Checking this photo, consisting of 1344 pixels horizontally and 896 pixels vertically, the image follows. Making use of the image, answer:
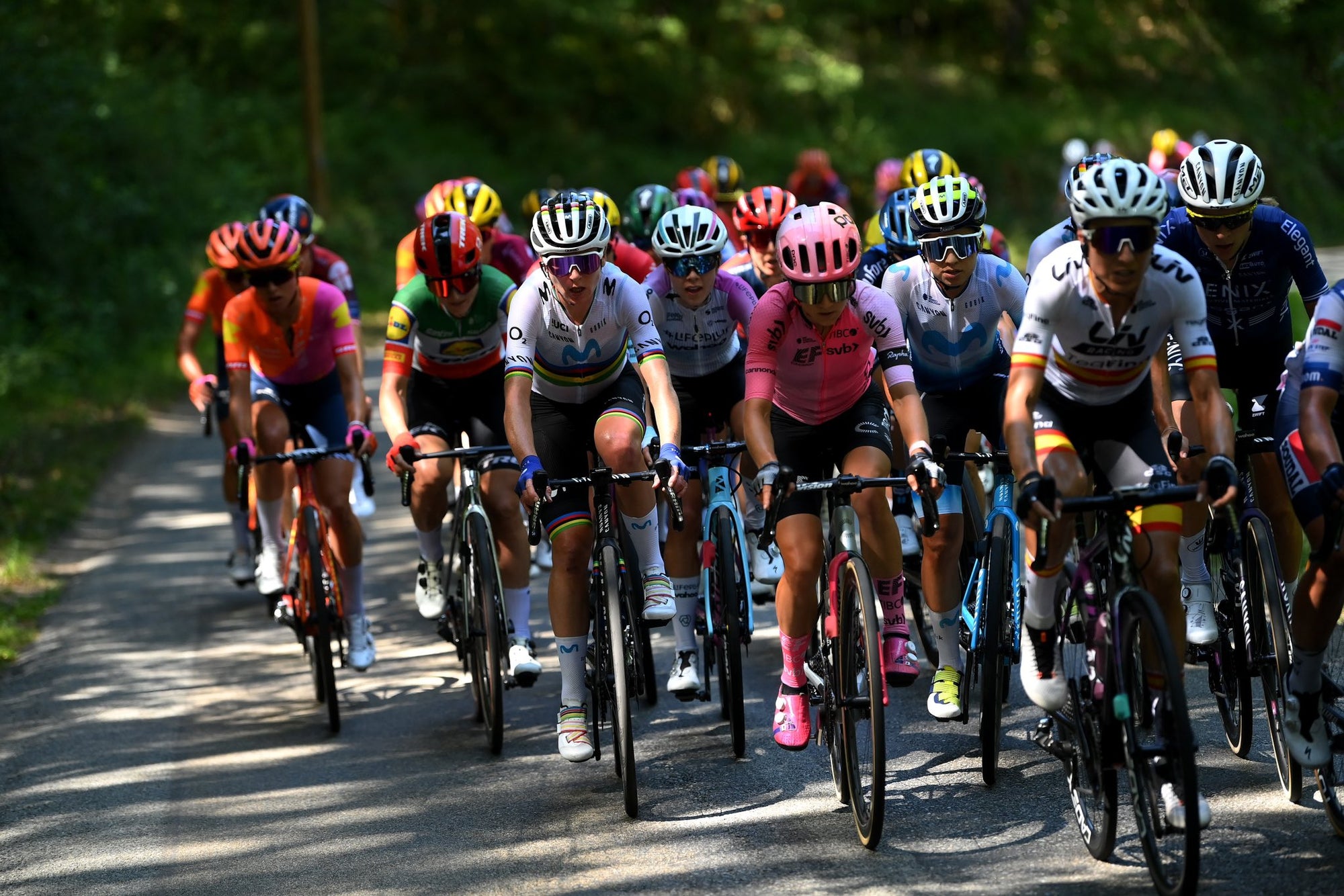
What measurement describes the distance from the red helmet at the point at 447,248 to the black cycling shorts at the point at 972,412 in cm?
233

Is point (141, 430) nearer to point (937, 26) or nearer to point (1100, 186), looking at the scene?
point (1100, 186)

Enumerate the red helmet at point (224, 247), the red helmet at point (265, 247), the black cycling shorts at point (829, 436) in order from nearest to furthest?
the black cycling shorts at point (829, 436) < the red helmet at point (265, 247) < the red helmet at point (224, 247)

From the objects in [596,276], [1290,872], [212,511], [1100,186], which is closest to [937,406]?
[596,276]

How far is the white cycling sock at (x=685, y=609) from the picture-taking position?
7.21 meters

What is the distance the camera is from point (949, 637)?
6.74 m

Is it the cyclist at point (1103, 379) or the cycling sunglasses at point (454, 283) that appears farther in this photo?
the cycling sunglasses at point (454, 283)

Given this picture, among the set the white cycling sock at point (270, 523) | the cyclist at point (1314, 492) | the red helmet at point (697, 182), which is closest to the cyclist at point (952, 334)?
the cyclist at point (1314, 492)

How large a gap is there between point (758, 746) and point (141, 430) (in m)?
13.4

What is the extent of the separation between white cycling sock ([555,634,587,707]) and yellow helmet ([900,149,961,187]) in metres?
4.88

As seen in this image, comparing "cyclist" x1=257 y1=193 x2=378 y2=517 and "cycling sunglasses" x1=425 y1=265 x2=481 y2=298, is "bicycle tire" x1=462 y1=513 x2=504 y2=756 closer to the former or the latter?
"cycling sunglasses" x1=425 y1=265 x2=481 y2=298

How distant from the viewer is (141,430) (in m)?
18.4

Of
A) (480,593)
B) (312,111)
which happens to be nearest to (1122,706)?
(480,593)

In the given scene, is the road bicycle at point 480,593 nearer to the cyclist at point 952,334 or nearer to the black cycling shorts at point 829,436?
the black cycling shorts at point 829,436

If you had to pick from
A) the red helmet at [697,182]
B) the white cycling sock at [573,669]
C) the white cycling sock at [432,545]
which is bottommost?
the white cycling sock at [573,669]
